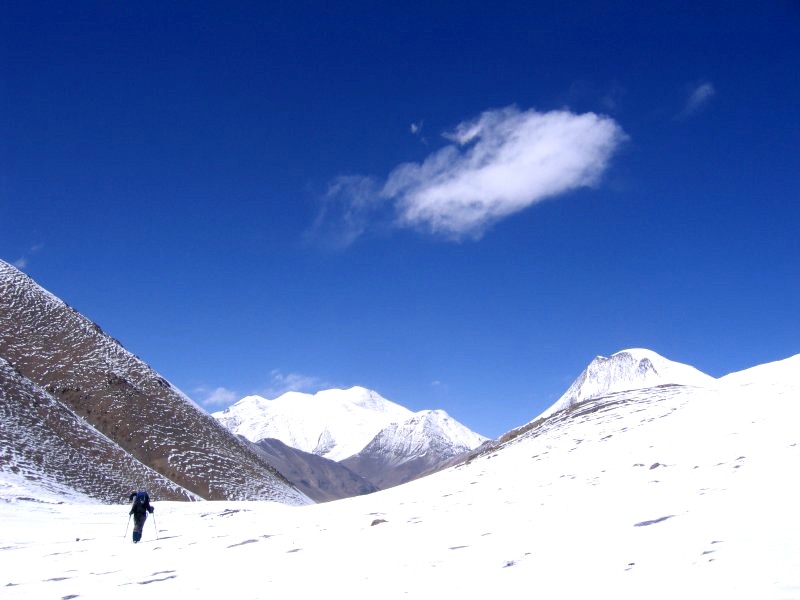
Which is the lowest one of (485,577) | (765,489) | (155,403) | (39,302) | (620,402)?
Answer: (485,577)

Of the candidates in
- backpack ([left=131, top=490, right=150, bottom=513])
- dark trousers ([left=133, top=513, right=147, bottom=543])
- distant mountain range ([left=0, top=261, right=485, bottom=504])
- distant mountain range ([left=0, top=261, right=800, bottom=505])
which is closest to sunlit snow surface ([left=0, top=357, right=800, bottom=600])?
dark trousers ([left=133, top=513, right=147, bottom=543])

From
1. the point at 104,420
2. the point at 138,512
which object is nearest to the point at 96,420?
the point at 104,420

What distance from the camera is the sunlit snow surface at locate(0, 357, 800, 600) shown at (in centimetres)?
874

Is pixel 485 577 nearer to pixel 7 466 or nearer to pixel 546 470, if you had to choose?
pixel 546 470

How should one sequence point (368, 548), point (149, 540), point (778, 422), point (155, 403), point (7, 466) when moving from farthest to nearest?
point (155, 403)
point (7, 466)
point (149, 540)
point (778, 422)
point (368, 548)

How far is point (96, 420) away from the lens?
273ft

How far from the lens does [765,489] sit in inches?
452

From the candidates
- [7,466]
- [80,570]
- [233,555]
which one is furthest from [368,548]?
[7,466]

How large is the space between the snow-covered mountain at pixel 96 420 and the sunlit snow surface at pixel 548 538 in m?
37.1

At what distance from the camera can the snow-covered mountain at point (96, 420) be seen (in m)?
58.6

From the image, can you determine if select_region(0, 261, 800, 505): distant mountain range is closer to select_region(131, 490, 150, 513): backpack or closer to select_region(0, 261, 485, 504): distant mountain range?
select_region(0, 261, 485, 504): distant mountain range

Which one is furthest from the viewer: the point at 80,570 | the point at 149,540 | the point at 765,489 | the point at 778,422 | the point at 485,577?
Answer: the point at 149,540

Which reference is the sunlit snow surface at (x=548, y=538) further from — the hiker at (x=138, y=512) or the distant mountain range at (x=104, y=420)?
the distant mountain range at (x=104, y=420)

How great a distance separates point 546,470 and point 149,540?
14.6m
